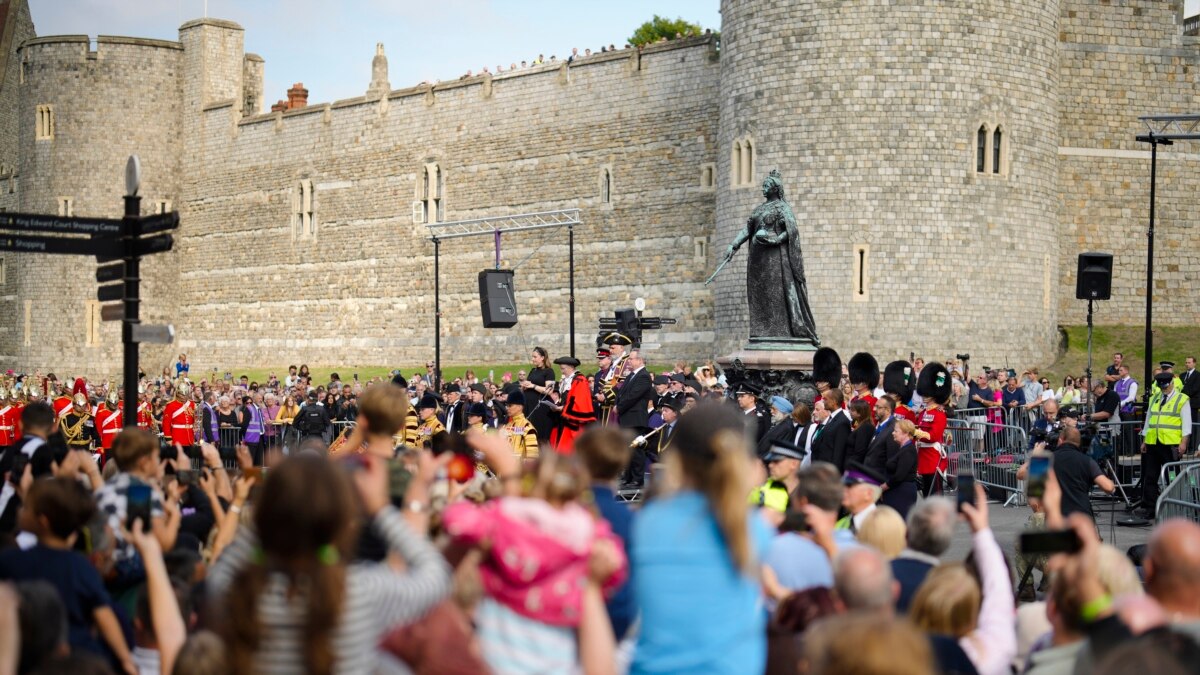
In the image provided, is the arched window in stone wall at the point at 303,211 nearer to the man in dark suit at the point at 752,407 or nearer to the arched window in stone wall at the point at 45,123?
the arched window in stone wall at the point at 45,123

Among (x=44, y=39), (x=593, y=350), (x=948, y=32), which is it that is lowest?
(x=593, y=350)

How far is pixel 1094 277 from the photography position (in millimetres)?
20062

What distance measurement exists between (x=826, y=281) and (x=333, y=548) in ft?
80.0

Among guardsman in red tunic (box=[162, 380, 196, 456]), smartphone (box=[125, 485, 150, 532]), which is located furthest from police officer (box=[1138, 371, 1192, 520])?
guardsman in red tunic (box=[162, 380, 196, 456])

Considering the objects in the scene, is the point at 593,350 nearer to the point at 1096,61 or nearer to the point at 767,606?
the point at 1096,61

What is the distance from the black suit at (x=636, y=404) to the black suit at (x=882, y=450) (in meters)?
5.69

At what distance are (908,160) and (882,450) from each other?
1744 centimetres

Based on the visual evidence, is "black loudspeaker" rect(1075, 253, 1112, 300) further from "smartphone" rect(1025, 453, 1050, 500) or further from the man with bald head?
the man with bald head

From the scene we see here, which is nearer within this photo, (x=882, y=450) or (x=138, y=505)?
(x=138, y=505)

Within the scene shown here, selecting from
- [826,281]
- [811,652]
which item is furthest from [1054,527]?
[826,281]

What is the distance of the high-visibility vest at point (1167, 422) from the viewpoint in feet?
48.9

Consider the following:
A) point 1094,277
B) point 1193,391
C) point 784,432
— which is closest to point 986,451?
point 1193,391

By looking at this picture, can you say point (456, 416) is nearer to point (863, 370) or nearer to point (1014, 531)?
point (863, 370)

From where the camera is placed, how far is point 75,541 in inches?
229
